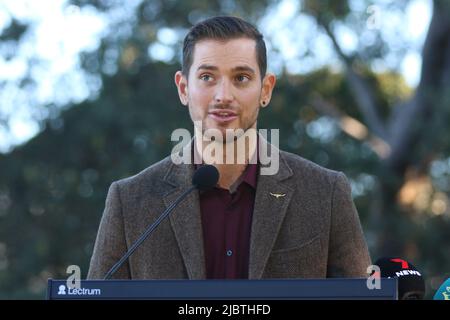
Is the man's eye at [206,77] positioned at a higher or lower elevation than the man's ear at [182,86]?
lower

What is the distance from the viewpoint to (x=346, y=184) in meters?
4.04

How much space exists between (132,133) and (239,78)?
14.9 m

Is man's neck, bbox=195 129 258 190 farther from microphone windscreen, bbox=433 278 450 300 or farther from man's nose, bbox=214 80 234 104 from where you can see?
microphone windscreen, bbox=433 278 450 300

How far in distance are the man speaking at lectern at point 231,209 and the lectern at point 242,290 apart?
0.82 m

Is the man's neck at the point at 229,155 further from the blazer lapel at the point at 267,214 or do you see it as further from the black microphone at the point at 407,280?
the black microphone at the point at 407,280

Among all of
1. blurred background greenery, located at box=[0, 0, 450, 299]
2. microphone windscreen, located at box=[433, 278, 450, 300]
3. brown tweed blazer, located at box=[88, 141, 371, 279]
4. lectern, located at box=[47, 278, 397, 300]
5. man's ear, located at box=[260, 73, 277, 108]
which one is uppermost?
blurred background greenery, located at box=[0, 0, 450, 299]

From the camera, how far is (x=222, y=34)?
3.96 meters

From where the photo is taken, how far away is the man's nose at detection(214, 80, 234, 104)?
380 centimetres

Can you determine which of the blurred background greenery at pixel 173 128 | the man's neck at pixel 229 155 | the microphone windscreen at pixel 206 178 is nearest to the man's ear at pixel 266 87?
the man's neck at pixel 229 155

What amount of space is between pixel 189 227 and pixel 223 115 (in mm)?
446

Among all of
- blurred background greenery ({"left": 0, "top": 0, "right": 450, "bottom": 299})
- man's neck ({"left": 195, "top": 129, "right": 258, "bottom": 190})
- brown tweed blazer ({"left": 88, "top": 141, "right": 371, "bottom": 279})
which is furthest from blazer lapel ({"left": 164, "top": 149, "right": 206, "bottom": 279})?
blurred background greenery ({"left": 0, "top": 0, "right": 450, "bottom": 299})

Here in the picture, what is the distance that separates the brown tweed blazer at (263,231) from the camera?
12.5 ft
